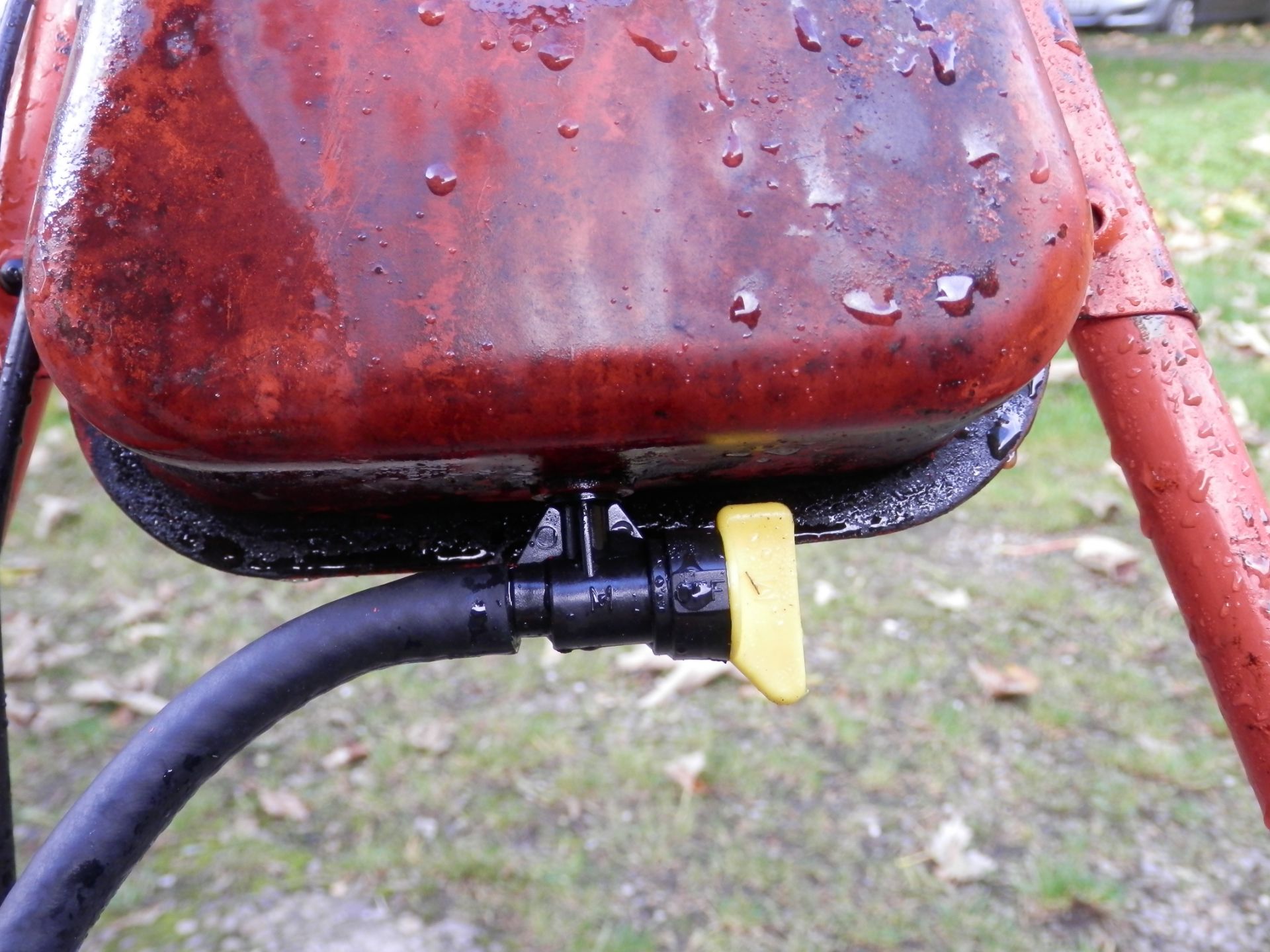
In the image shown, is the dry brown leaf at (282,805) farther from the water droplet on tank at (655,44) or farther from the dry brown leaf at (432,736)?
the water droplet on tank at (655,44)

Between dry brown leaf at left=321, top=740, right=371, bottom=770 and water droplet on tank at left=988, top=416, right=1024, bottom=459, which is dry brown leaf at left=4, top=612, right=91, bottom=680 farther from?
water droplet on tank at left=988, top=416, right=1024, bottom=459

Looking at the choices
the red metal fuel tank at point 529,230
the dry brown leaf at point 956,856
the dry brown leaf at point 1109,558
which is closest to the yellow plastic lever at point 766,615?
the red metal fuel tank at point 529,230

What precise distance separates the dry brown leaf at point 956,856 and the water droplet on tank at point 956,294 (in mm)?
1451

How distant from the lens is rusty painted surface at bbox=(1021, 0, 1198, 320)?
0.71 meters

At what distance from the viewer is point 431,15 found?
20.7 inches

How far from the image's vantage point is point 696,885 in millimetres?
1758

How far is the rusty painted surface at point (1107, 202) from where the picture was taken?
27.8 inches

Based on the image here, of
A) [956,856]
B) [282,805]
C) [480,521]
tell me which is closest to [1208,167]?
[956,856]

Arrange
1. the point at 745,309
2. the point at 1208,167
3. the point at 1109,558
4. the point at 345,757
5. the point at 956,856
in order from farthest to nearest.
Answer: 1. the point at 1208,167
2. the point at 1109,558
3. the point at 345,757
4. the point at 956,856
5. the point at 745,309

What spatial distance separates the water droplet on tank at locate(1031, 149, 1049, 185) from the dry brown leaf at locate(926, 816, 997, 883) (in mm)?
1456

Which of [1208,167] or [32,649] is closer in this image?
[32,649]

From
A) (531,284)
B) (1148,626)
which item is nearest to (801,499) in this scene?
(531,284)

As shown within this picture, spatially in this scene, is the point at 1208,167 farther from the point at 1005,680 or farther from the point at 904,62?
the point at 904,62

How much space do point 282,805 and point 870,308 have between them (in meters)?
1.77
